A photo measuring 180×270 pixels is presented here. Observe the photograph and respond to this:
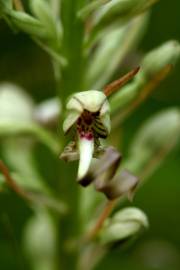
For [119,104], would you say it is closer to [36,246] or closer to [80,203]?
[80,203]

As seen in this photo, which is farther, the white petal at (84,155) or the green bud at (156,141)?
the green bud at (156,141)

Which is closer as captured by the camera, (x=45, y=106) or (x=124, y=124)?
(x=45, y=106)

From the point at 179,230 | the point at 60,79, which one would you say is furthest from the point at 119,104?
the point at 179,230

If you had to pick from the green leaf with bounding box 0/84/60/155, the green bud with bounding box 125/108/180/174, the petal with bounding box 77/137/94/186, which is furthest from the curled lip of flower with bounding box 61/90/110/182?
the green bud with bounding box 125/108/180/174

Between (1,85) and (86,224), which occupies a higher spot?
(1,85)

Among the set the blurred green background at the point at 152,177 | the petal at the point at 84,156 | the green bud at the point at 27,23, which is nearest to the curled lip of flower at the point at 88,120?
the petal at the point at 84,156

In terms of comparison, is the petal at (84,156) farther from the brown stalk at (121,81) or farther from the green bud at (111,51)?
the green bud at (111,51)
